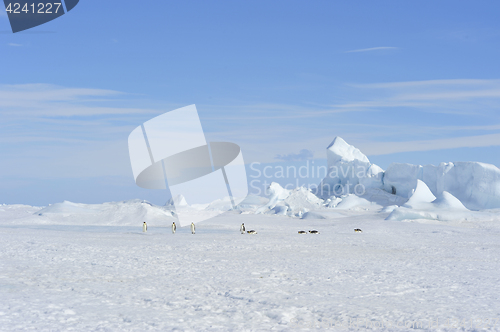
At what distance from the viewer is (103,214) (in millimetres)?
31812

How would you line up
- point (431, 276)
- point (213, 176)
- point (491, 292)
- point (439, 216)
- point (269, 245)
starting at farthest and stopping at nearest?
1. point (439, 216)
2. point (213, 176)
3. point (269, 245)
4. point (431, 276)
5. point (491, 292)

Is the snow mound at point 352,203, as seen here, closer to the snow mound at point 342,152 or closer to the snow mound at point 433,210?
the snow mound at point 342,152

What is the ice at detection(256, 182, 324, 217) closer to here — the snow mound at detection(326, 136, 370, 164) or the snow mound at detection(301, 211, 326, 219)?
the snow mound at detection(301, 211, 326, 219)

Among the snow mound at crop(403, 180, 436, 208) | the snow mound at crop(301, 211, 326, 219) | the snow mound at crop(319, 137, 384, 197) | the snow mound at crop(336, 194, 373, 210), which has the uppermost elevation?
the snow mound at crop(319, 137, 384, 197)

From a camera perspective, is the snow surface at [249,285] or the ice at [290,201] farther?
the ice at [290,201]

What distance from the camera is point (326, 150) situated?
47.0 m

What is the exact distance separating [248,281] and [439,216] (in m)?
23.9

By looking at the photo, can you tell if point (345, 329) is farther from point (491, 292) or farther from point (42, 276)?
point (42, 276)

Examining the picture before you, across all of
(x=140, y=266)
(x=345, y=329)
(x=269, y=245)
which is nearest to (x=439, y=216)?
(x=269, y=245)

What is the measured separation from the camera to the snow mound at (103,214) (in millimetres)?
30266

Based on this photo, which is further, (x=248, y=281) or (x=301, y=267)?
(x=301, y=267)

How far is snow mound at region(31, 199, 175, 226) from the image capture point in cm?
3027

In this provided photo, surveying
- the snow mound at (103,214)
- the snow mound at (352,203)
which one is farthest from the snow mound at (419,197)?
the snow mound at (103,214)

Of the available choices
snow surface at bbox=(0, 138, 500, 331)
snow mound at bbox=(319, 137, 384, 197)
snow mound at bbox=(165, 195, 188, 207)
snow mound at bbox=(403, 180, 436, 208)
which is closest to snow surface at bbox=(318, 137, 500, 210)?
snow mound at bbox=(319, 137, 384, 197)
